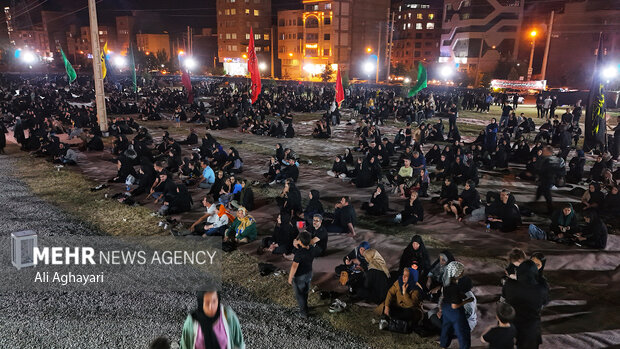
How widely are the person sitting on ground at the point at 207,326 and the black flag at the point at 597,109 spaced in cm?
1488

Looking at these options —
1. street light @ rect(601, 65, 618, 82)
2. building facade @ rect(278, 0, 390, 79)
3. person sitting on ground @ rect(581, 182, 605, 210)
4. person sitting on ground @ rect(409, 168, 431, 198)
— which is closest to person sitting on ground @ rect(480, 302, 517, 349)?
person sitting on ground @ rect(581, 182, 605, 210)

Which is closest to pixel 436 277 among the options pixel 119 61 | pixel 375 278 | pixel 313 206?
pixel 375 278

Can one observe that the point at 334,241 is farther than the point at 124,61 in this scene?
No

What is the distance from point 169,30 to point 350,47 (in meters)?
60.5

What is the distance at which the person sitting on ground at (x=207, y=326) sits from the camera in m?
3.83

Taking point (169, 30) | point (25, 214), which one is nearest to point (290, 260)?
point (25, 214)

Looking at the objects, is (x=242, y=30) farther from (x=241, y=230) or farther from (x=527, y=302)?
(x=527, y=302)

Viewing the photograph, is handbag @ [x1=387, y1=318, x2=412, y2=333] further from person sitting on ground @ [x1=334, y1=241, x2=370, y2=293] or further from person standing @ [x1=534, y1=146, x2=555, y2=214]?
person standing @ [x1=534, y1=146, x2=555, y2=214]

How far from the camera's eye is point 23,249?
775 centimetres

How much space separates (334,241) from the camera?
9.16 metres

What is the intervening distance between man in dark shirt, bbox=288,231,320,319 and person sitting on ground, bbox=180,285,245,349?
201cm

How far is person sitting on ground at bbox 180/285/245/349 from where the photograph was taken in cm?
383

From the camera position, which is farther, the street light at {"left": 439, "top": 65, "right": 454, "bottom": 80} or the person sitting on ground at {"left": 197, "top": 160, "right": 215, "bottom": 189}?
the street light at {"left": 439, "top": 65, "right": 454, "bottom": 80}

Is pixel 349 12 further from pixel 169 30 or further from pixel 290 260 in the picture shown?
pixel 290 260
